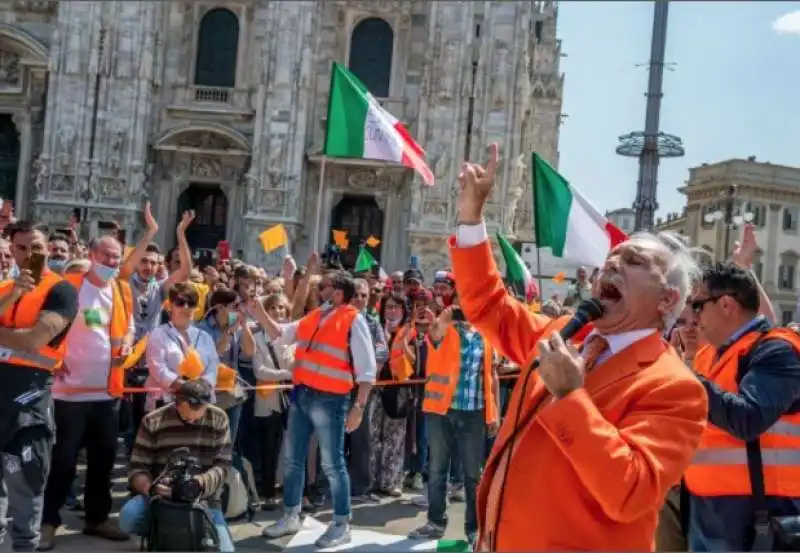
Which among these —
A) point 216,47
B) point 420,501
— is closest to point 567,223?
point 420,501

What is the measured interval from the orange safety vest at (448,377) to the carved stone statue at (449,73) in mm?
18514

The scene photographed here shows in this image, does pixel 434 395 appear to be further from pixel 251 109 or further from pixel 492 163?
pixel 251 109

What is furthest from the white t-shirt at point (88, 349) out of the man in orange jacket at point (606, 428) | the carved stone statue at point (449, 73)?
the carved stone statue at point (449, 73)

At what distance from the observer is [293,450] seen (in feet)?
26.3

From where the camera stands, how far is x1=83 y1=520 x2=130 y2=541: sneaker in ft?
24.3

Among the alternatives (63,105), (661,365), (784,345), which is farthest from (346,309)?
(63,105)

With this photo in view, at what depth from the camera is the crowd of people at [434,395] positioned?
2910 millimetres

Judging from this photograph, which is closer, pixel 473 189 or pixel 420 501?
pixel 473 189

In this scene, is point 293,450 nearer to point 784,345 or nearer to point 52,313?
point 52,313

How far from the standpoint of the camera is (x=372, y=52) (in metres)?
27.7

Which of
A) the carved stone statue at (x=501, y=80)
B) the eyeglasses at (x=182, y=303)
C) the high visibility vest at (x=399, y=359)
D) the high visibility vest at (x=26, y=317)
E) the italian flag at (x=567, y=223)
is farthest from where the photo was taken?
the carved stone statue at (x=501, y=80)

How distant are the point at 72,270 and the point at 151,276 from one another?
7.65 ft

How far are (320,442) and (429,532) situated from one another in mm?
1226

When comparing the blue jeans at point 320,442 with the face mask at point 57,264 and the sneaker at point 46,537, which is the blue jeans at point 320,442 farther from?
the face mask at point 57,264
